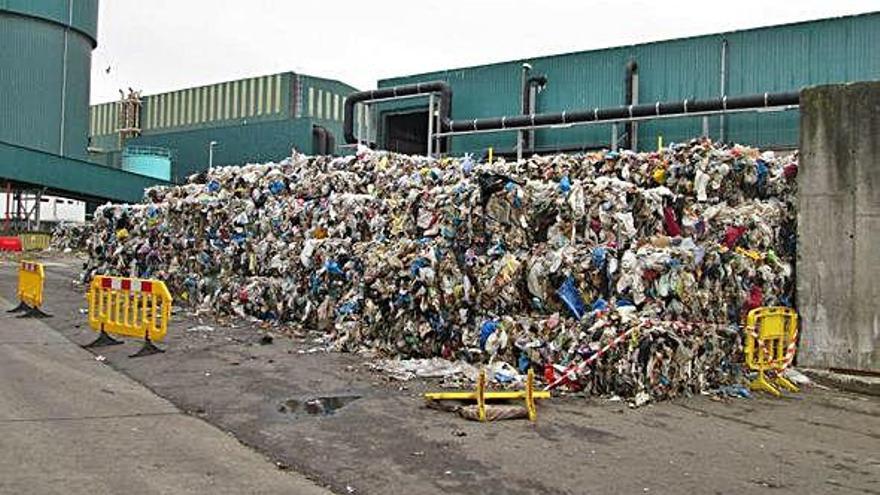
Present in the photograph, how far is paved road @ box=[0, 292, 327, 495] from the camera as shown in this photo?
15.5 feet

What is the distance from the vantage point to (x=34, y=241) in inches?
1407

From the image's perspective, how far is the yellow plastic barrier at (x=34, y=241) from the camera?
35.2 metres

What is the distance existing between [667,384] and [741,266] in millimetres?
2178

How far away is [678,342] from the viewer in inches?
312

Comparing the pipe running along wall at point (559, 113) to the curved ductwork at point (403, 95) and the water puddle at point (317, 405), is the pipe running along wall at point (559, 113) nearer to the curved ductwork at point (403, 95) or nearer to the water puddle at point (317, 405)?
the curved ductwork at point (403, 95)

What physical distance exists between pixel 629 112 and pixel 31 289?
16.8 metres

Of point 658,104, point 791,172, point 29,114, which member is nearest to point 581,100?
point 658,104

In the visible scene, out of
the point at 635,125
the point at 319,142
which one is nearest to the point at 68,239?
the point at 319,142

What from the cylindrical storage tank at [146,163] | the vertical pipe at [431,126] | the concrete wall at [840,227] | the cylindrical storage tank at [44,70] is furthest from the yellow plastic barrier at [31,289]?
the cylindrical storage tank at [146,163]

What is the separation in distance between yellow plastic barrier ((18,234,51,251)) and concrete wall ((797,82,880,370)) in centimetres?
3455

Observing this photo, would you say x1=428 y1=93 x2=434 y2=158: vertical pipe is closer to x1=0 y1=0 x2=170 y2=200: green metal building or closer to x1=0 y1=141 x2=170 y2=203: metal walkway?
x1=0 y1=141 x2=170 y2=203: metal walkway

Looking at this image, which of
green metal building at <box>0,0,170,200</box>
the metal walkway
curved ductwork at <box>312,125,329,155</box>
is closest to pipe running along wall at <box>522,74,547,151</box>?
curved ductwork at <box>312,125,329,155</box>

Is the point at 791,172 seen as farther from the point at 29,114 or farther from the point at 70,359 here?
the point at 29,114

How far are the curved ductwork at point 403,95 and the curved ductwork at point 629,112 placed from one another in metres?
0.58
